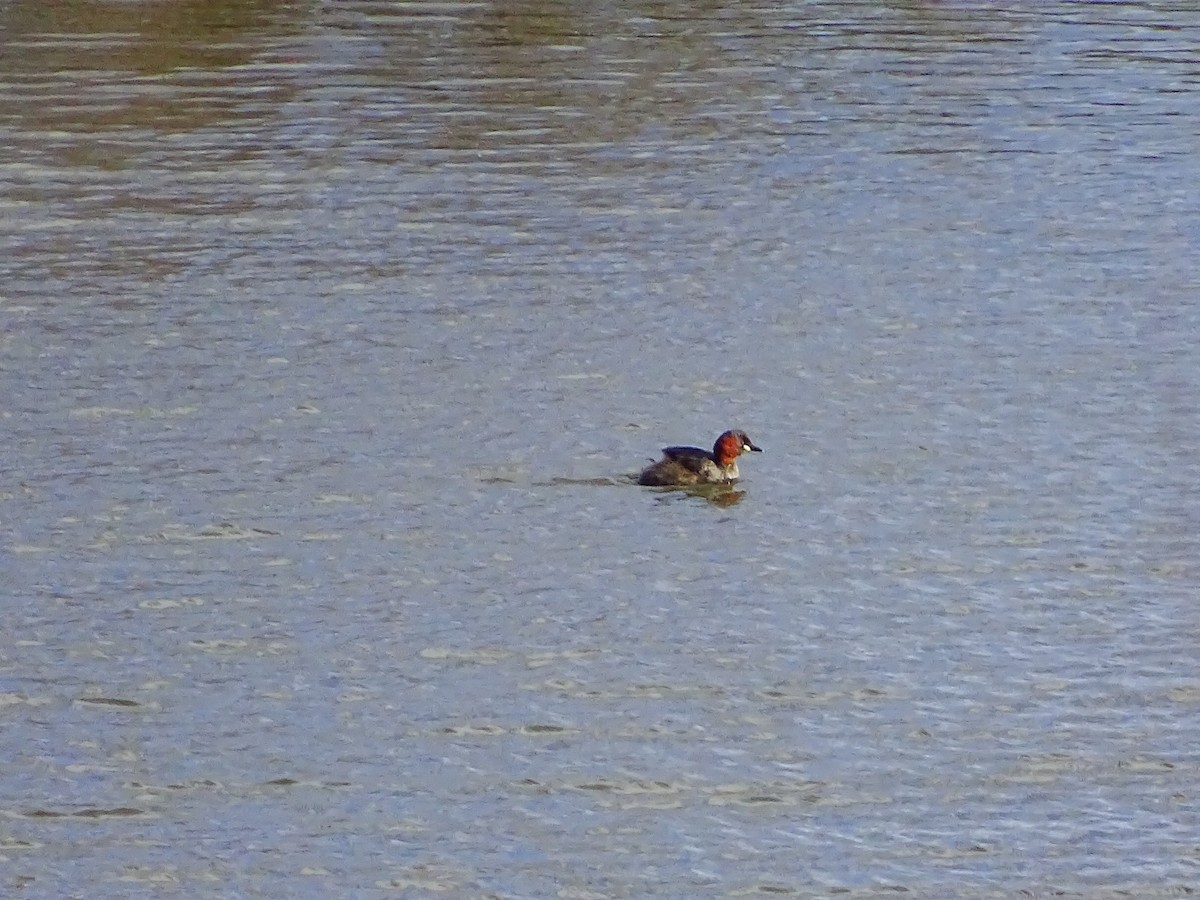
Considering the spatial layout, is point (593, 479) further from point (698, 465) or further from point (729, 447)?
point (729, 447)

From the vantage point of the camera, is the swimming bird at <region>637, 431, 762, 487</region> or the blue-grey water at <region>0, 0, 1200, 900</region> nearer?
the blue-grey water at <region>0, 0, 1200, 900</region>

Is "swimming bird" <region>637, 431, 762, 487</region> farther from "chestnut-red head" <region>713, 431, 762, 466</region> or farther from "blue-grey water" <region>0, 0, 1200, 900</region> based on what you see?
"blue-grey water" <region>0, 0, 1200, 900</region>

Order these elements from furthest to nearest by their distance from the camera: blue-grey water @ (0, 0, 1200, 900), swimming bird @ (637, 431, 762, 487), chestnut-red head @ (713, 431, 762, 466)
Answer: chestnut-red head @ (713, 431, 762, 466), swimming bird @ (637, 431, 762, 487), blue-grey water @ (0, 0, 1200, 900)

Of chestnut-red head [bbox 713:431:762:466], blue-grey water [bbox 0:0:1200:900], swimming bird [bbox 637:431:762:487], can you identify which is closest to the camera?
blue-grey water [bbox 0:0:1200:900]

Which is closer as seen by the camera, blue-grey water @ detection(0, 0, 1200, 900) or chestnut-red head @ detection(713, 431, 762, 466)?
blue-grey water @ detection(0, 0, 1200, 900)

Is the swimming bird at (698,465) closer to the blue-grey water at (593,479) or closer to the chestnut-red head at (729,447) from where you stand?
the chestnut-red head at (729,447)

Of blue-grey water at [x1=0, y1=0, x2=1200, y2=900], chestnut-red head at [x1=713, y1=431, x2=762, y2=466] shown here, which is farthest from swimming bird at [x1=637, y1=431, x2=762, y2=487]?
blue-grey water at [x1=0, y1=0, x2=1200, y2=900]

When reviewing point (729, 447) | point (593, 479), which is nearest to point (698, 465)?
point (729, 447)

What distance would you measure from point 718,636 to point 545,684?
3.29ft

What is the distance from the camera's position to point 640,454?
47.0 ft

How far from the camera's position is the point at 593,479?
45.5ft

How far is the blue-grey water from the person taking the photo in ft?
32.0

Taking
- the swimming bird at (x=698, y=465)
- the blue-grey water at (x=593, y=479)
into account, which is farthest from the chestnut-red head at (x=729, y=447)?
the blue-grey water at (x=593, y=479)

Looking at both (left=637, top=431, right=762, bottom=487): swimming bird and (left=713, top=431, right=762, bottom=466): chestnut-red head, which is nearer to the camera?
(left=637, top=431, right=762, bottom=487): swimming bird
